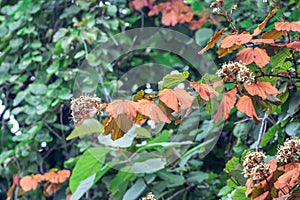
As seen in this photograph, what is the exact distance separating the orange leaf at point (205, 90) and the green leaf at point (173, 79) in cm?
3

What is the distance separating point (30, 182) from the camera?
203 cm

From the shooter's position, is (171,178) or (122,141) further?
(171,178)

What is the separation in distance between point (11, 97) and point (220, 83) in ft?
5.36

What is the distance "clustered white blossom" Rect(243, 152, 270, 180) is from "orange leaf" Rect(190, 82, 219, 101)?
15 cm

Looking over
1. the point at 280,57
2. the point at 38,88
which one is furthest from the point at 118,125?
the point at 38,88

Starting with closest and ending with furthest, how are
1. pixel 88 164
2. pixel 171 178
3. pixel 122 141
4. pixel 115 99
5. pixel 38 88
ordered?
1. pixel 122 141
2. pixel 88 164
3. pixel 171 178
4. pixel 115 99
5. pixel 38 88

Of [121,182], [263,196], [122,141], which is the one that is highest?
[263,196]

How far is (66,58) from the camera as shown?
2281 mm

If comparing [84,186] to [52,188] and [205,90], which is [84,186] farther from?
[205,90]

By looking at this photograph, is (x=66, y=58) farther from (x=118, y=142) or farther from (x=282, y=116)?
(x=282, y=116)

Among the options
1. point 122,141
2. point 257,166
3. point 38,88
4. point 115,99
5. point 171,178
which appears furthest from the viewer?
point 38,88

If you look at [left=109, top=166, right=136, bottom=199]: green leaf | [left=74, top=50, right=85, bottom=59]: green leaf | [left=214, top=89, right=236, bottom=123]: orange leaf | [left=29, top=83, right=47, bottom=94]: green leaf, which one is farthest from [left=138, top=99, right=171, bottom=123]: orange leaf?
[left=29, top=83, right=47, bottom=94]: green leaf

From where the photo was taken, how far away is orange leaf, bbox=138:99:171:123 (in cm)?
102

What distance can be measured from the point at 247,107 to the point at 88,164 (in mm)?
795
